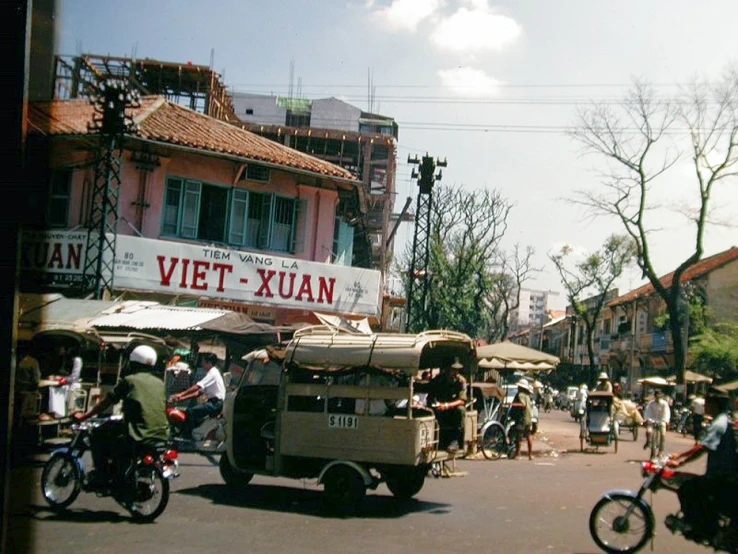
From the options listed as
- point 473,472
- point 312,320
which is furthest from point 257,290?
point 473,472

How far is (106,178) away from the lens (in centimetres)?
1980

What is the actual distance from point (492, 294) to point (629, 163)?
783 inches

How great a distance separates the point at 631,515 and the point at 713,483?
0.96 metres

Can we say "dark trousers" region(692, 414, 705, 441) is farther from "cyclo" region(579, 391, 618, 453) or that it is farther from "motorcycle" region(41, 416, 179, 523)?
"motorcycle" region(41, 416, 179, 523)

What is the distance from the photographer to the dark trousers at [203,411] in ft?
50.8

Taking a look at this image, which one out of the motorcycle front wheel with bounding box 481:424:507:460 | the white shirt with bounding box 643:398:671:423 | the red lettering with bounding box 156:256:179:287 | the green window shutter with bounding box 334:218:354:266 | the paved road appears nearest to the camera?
the paved road

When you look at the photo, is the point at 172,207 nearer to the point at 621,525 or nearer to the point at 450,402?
the point at 450,402

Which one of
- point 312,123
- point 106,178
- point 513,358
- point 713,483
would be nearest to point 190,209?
point 106,178

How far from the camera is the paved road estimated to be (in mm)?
8094

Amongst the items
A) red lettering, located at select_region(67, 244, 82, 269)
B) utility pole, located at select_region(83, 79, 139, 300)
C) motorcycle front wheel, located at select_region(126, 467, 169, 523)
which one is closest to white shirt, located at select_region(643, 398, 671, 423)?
utility pole, located at select_region(83, 79, 139, 300)

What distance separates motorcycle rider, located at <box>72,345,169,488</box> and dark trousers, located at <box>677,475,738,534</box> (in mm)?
5415

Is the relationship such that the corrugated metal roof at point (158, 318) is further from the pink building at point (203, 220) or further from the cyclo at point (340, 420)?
the cyclo at point (340, 420)

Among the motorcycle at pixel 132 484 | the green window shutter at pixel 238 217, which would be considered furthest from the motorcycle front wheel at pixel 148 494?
the green window shutter at pixel 238 217

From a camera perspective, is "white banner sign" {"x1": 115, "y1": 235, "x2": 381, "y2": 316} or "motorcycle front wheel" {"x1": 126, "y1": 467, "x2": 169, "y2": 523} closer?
"motorcycle front wheel" {"x1": 126, "y1": 467, "x2": 169, "y2": 523}
